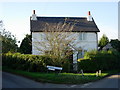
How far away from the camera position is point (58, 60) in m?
22.1

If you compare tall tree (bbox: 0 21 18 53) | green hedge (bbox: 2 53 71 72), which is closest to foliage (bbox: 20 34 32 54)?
tall tree (bbox: 0 21 18 53)

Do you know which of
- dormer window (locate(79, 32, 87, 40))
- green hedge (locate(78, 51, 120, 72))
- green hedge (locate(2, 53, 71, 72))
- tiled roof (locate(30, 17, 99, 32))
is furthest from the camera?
dormer window (locate(79, 32, 87, 40))

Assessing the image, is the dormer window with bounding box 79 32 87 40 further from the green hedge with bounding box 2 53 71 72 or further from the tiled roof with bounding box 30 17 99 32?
the green hedge with bounding box 2 53 71 72

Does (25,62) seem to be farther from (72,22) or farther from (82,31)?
(72,22)

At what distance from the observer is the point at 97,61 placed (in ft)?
79.0

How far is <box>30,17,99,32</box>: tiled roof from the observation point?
109 feet

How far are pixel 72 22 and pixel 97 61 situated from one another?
12.4m

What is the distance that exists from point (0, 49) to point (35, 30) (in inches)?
343

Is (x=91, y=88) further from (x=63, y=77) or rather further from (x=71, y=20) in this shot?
(x=71, y=20)

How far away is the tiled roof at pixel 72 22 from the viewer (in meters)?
33.2

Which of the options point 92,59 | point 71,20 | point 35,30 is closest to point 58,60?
point 92,59

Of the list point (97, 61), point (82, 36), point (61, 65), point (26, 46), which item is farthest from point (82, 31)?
point (61, 65)

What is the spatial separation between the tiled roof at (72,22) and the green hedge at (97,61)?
861 cm

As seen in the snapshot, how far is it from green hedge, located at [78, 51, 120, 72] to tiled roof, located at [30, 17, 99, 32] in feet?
28.3
